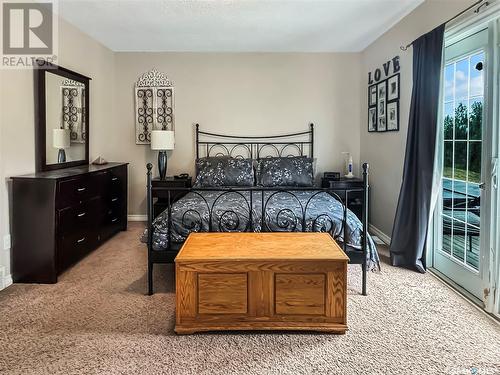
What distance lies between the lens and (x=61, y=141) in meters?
4.15

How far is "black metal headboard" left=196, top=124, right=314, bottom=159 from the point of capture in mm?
5637

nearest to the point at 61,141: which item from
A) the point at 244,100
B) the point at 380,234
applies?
the point at 244,100

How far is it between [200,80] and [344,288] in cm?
408

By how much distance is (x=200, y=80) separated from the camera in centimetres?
559

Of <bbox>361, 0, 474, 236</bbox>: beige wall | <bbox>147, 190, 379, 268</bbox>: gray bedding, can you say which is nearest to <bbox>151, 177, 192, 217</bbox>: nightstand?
<bbox>147, 190, 379, 268</bbox>: gray bedding

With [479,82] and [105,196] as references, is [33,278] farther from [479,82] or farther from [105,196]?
[479,82]

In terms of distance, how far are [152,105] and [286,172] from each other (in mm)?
2200

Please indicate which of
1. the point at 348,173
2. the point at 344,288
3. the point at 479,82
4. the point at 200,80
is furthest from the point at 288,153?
the point at 344,288

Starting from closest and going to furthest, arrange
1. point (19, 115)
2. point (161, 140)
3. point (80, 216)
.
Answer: point (19, 115)
point (80, 216)
point (161, 140)

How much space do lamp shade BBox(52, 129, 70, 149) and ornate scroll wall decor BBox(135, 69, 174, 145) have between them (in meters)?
1.46

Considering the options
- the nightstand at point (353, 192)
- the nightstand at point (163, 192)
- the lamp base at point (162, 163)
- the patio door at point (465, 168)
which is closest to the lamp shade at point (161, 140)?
the lamp base at point (162, 163)

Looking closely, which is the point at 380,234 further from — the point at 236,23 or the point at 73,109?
the point at 73,109

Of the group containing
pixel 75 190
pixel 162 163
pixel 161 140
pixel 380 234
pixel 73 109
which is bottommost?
pixel 380 234

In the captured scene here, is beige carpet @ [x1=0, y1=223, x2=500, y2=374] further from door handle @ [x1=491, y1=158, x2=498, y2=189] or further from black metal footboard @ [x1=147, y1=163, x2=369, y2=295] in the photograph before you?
door handle @ [x1=491, y1=158, x2=498, y2=189]
